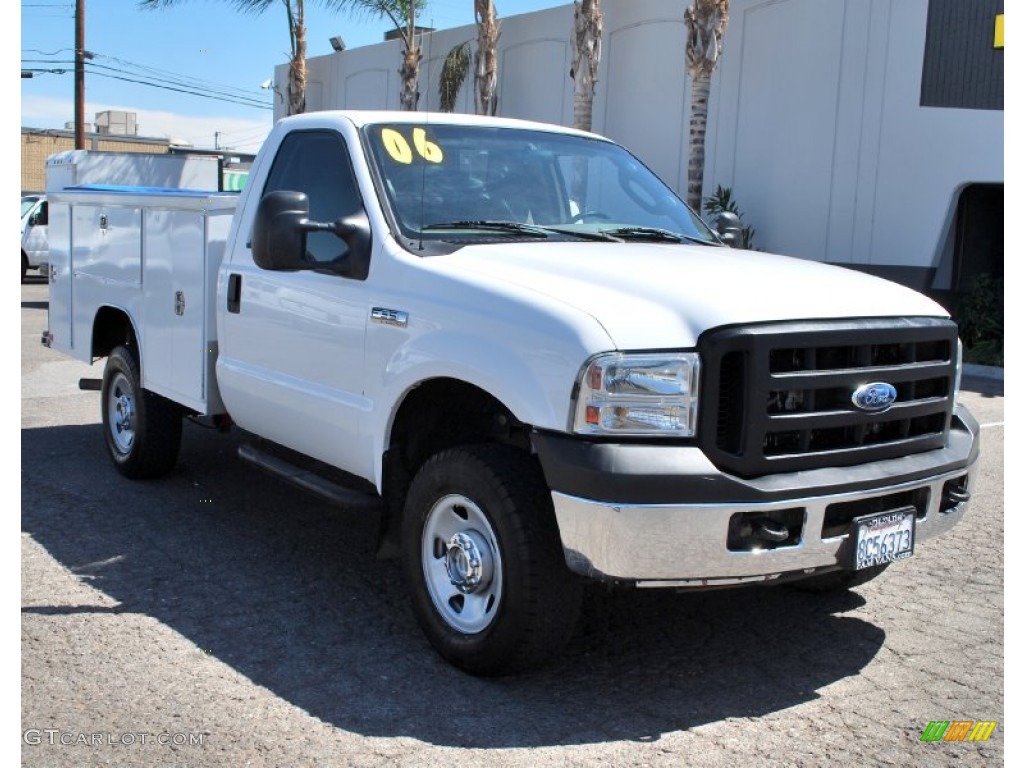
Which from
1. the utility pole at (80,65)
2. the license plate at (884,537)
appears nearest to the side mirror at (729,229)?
the license plate at (884,537)

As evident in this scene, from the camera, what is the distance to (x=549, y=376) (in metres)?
3.83

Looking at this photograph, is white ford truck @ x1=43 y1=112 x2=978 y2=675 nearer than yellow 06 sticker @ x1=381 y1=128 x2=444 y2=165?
Yes

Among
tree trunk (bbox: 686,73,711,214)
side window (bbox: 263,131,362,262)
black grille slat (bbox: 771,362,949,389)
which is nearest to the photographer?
black grille slat (bbox: 771,362,949,389)

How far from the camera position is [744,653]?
4625 millimetres

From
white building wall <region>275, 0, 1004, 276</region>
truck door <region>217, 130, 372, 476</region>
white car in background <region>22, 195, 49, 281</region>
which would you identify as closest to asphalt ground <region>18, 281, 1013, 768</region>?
truck door <region>217, 130, 372, 476</region>

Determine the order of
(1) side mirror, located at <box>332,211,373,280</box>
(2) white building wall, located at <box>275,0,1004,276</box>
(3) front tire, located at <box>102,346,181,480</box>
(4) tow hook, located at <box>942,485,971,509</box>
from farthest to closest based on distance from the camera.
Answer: (2) white building wall, located at <box>275,0,1004,276</box>
(3) front tire, located at <box>102,346,181,480</box>
(1) side mirror, located at <box>332,211,373,280</box>
(4) tow hook, located at <box>942,485,971,509</box>

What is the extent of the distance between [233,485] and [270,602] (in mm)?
2179

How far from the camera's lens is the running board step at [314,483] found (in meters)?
4.95

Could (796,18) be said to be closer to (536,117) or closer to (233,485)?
(536,117)

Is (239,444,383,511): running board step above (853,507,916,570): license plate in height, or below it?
below

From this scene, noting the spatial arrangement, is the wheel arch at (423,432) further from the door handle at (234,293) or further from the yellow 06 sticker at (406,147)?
the door handle at (234,293)

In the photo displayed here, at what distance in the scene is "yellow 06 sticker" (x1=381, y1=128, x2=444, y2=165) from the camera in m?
5.10

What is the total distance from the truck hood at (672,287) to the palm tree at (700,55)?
1395 cm

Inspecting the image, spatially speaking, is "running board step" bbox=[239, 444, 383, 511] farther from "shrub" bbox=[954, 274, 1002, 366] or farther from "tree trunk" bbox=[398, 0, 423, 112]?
"tree trunk" bbox=[398, 0, 423, 112]
